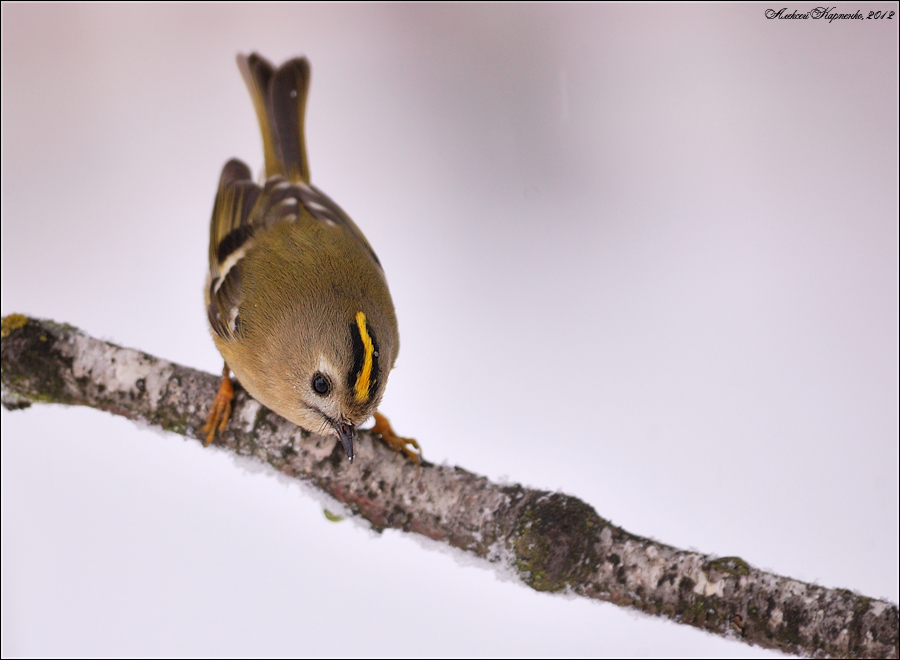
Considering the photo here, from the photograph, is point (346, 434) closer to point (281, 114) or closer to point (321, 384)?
point (321, 384)

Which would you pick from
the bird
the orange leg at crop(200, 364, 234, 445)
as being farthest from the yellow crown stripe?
the orange leg at crop(200, 364, 234, 445)

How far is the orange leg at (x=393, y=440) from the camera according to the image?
4.63 ft

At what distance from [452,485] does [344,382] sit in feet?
1.03

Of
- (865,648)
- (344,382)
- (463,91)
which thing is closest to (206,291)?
(344,382)

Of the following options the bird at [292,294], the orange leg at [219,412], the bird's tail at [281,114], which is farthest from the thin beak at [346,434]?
the bird's tail at [281,114]

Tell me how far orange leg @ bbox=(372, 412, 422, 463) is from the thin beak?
19 cm

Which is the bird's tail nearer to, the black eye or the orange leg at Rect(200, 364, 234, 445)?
the orange leg at Rect(200, 364, 234, 445)

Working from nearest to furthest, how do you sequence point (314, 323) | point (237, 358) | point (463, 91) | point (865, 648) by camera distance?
point (865, 648) → point (314, 323) → point (237, 358) → point (463, 91)

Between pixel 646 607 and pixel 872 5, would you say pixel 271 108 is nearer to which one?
pixel 646 607

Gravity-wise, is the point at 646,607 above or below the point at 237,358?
below

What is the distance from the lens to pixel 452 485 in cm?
135

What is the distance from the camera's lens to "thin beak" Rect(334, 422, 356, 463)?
124 cm

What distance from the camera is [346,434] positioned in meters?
1.25

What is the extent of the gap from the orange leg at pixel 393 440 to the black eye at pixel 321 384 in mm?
221
